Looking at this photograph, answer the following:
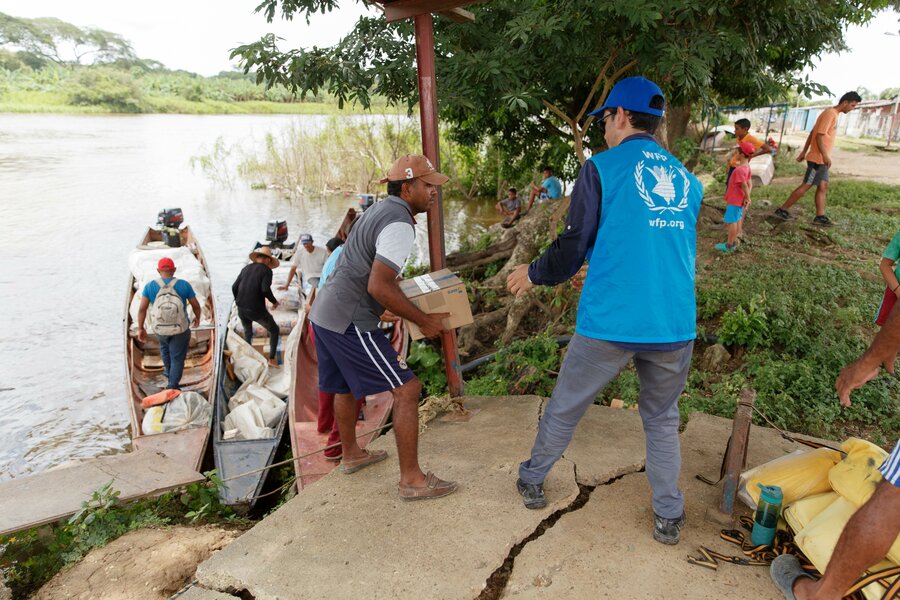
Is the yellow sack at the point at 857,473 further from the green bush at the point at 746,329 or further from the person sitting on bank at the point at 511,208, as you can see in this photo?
the person sitting on bank at the point at 511,208

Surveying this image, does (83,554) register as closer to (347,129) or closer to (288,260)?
(288,260)

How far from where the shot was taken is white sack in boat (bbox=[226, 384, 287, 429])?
6.25 meters

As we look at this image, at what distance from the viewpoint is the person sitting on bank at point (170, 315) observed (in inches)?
256

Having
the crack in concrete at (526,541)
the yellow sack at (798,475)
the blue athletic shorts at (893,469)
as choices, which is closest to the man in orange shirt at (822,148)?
the yellow sack at (798,475)

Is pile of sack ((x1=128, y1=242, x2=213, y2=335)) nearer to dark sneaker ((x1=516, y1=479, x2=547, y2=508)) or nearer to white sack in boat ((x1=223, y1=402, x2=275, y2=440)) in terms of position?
white sack in boat ((x1=223, y1=402, x2=275, y2=440))

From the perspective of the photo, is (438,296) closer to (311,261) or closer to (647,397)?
(647,397)

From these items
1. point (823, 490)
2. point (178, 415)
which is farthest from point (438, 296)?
point (178, 415)

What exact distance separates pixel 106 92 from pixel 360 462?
52892 millimetres

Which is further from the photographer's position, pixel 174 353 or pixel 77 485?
pixel 174 353

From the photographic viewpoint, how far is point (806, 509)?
2453 mm

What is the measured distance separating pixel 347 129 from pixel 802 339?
17963 mm

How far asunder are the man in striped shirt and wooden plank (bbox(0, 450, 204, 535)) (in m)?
3.59

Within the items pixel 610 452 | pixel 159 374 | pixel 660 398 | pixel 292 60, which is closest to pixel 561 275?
pixel 660 398

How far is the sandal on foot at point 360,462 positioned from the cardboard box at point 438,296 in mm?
772
